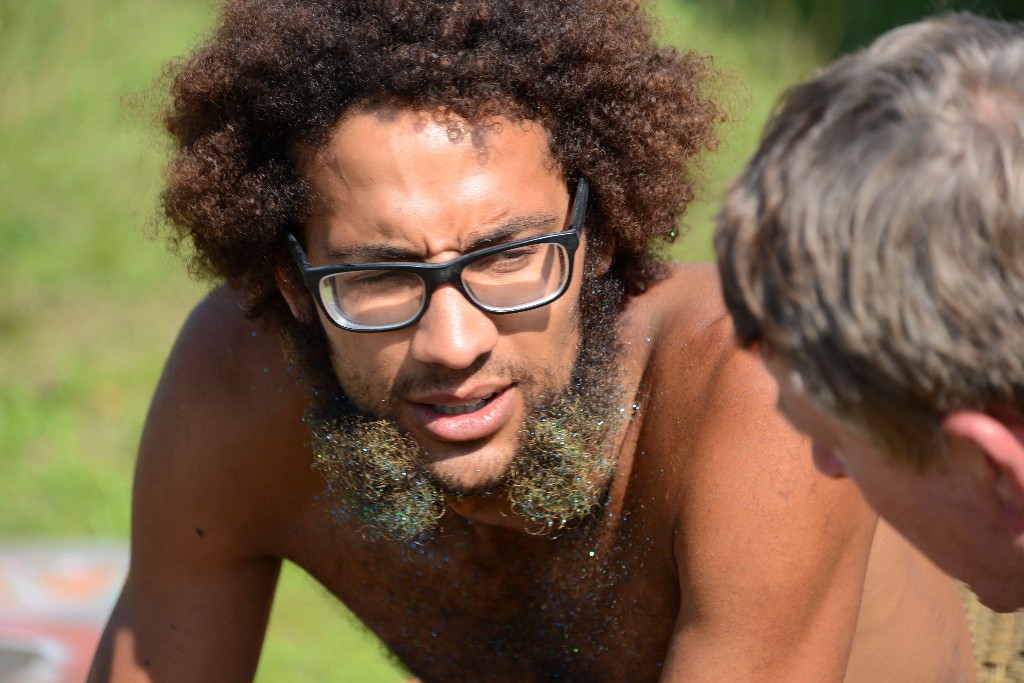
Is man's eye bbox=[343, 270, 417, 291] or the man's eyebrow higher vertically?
the man's eyebrow

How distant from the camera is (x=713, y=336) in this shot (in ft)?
7.85

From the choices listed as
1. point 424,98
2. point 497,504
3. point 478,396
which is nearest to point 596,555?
point 497,504

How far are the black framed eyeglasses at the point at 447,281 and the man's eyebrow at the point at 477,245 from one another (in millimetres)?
18

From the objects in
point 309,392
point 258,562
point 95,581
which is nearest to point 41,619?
point 95,581

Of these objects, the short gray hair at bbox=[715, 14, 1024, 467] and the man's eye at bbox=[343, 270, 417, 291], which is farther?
the man's eye at bbox=[343, 270, 417, 291]

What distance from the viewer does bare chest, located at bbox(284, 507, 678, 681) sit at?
2.58 m

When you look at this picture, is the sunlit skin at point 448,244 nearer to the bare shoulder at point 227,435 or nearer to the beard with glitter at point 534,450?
the beard with glitter at point 534,450

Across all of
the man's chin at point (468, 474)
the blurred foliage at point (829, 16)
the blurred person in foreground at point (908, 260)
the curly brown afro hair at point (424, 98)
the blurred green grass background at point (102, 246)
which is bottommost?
the blurred person in foreground at point (908, 260)

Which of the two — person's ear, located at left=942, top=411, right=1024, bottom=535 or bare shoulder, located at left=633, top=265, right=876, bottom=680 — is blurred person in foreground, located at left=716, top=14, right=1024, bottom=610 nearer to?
person's ear, located at left=942, top=411, right=1024, bottom=535

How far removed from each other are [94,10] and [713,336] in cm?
788

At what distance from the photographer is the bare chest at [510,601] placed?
2.58 m

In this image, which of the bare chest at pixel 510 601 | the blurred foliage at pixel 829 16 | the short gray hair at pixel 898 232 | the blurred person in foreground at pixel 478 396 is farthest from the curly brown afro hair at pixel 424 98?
the blurred foliage at pixel 829 16

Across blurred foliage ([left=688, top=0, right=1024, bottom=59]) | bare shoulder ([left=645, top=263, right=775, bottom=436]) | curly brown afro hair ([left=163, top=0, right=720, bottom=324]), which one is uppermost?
blurred foliage ([left=688, top=0, right=1024, bottom=59])

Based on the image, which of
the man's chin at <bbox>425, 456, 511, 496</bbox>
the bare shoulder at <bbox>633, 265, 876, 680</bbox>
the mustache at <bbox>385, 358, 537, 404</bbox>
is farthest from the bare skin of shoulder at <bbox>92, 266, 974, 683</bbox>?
the mustache at <bbox>385, 358, 537, 404</bbox>
